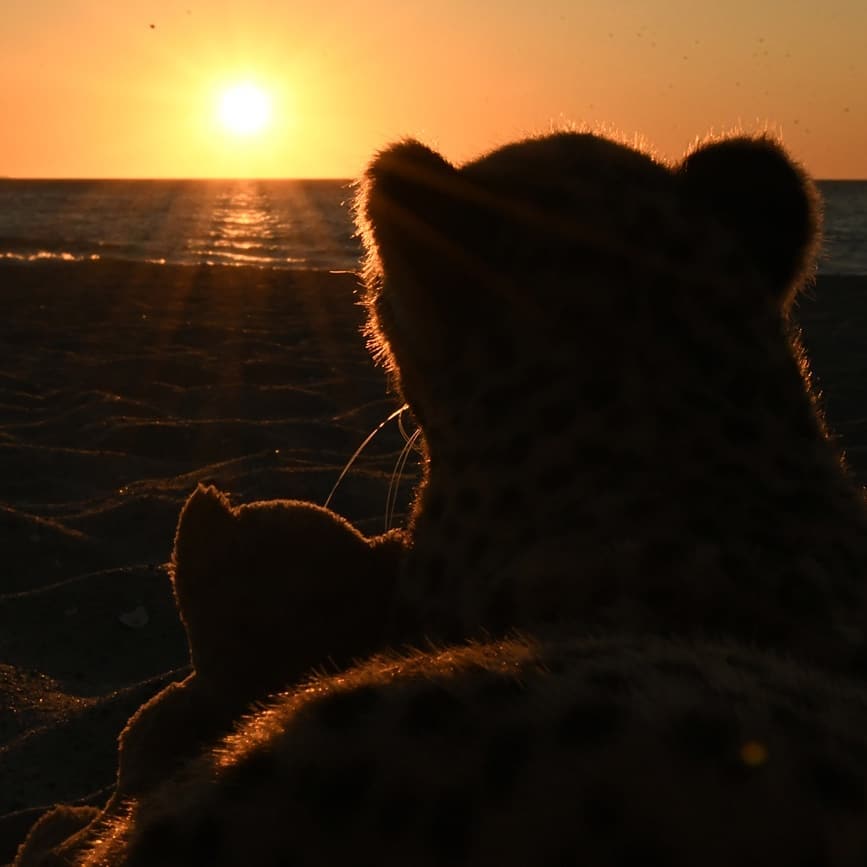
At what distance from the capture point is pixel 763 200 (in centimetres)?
166

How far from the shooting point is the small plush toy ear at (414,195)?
163 centimetres

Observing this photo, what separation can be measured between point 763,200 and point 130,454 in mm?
4020

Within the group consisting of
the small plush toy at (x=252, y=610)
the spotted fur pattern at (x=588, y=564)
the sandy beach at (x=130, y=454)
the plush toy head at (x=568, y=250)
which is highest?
the plush toy head at (x=568, y=250)

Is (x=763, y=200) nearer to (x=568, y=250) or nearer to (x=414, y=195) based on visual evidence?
(x=568, y=250)

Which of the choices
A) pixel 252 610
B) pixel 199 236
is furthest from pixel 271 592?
pixel 199 236

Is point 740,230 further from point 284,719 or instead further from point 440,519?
point 284,719

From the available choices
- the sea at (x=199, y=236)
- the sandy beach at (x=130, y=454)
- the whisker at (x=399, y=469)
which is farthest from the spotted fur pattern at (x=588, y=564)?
the sea at (x=199, y=236)

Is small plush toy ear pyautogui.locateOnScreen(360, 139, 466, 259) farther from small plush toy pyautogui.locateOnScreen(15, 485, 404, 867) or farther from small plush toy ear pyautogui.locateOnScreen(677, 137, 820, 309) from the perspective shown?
small plush toy pyautogui.locateOnScreen(15, 485, 404, 867)

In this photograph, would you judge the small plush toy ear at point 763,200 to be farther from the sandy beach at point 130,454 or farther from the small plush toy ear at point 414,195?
the sandy beach at point 130,454

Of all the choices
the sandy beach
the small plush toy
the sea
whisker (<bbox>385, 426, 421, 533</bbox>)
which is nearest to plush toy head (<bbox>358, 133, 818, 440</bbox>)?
whisker (<bbox>385, 426, 421, 533</bbox>)

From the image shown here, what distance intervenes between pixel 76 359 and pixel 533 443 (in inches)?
254

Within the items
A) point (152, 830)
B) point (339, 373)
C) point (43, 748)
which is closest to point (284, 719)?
point (152, 830)

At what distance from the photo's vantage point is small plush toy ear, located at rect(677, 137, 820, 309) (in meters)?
1.63

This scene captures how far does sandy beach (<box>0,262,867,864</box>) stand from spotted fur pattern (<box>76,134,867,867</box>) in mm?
772
